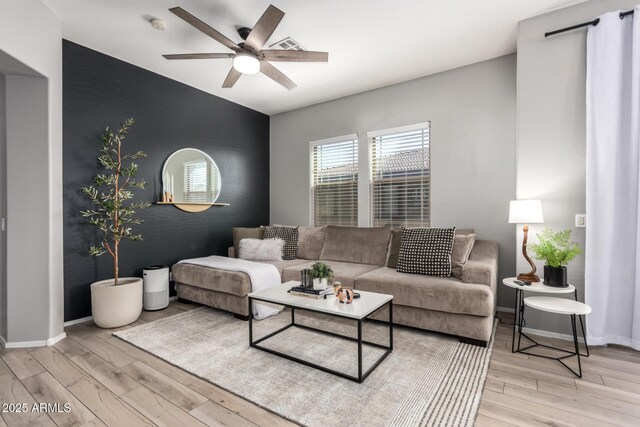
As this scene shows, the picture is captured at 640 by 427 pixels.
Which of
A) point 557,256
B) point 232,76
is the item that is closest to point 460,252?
point 557,256

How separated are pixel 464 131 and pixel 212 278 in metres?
3.40

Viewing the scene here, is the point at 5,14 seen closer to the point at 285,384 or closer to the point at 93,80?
the point at 93,80

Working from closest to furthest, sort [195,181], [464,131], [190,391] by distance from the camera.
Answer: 1. [190,391]
2. [464,131]
3. [195,181]

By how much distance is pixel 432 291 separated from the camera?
2.63m

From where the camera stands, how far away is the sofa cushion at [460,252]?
2.90m

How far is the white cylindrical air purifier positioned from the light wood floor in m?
0.92

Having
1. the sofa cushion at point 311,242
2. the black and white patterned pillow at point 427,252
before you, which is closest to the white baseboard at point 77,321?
the sofa cushion at point 311,242

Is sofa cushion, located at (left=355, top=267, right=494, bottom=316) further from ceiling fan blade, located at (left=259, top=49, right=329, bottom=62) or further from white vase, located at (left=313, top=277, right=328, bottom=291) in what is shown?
ceiling fan blade, located at (left=259, top=49, right=329, bottom=62)

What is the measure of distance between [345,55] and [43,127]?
2915mm

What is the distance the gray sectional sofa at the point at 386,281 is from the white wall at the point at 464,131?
1.26ft

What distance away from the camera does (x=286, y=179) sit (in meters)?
5.17

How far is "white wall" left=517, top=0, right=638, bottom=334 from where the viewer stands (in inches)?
100

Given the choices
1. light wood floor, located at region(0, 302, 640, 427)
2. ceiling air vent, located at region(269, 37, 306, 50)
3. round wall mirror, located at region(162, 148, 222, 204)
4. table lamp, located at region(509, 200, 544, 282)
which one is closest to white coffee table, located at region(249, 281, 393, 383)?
light wood floor, located at region(0, 302, 640, 427)

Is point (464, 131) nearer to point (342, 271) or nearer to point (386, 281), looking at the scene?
point (386, 281)
